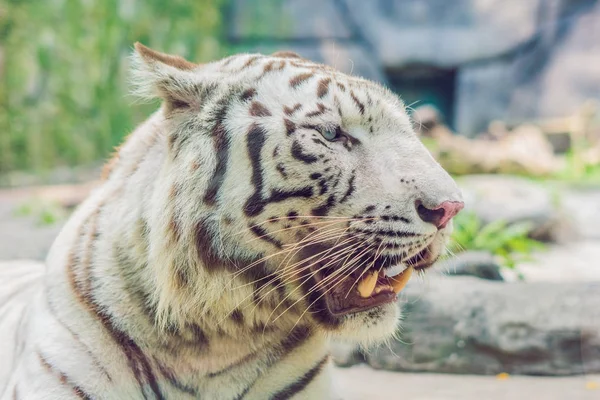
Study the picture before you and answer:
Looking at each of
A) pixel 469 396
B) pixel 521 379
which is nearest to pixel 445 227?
pixel 469 396

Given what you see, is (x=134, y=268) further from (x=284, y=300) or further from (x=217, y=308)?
(x=284, y=300)

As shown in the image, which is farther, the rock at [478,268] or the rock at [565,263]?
the rock at [565,263]

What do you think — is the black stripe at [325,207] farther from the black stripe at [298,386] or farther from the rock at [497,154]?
the rock at [497,154]

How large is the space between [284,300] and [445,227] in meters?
0.50

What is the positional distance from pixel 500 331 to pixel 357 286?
1.47m

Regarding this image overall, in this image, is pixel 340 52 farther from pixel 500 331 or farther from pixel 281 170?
pixel 281 170

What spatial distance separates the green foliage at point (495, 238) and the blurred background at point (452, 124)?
2 centimetres

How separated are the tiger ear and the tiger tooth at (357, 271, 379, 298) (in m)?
0.70

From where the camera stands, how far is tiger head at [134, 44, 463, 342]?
1796 mm

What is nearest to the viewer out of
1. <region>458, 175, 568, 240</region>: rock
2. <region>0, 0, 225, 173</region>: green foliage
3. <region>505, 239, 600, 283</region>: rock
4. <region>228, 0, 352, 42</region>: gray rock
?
<region>505, 239, 600, 283</region>: rock

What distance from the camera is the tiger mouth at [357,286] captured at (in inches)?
73.4

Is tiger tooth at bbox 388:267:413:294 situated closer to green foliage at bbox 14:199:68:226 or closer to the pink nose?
the pink nose

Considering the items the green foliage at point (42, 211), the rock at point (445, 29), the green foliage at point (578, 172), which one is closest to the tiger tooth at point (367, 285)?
the green foliage at point (42, 211)

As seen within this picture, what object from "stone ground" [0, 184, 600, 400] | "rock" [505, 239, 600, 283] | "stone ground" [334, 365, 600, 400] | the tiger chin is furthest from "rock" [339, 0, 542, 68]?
the tiger chin
